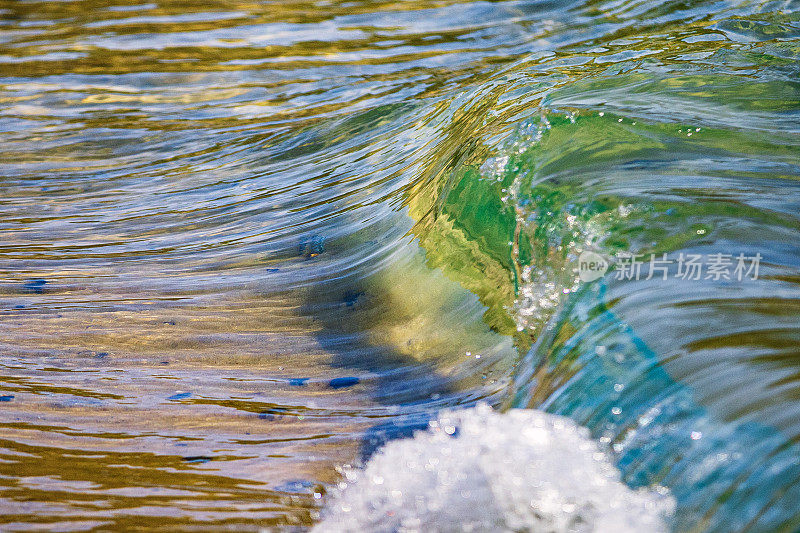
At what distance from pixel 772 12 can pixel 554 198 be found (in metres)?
2.64

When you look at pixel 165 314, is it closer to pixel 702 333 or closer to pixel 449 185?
pixel 449 185

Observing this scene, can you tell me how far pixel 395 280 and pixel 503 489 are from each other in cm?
113

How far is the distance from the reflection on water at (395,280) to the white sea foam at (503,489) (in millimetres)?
57

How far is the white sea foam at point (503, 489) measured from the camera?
5.14 ft

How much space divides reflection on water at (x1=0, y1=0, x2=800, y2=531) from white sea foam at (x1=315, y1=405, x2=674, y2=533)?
0.06 metres

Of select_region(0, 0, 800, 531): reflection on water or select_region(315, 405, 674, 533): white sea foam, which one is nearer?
select_region(315, 405, 674, 533): white sea foam

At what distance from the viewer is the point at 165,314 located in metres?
2.60

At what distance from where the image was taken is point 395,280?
2668 mm

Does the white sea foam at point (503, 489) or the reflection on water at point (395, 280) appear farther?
the reflection on water at point (395, 280)

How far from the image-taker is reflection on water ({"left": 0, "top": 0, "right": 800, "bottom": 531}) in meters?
1.72

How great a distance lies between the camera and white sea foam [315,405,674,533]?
1.57 m

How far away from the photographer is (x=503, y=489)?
1.64 meters

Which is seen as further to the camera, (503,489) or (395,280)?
(395,280)

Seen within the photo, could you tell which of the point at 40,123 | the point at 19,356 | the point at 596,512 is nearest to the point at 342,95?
the point at 40,123
